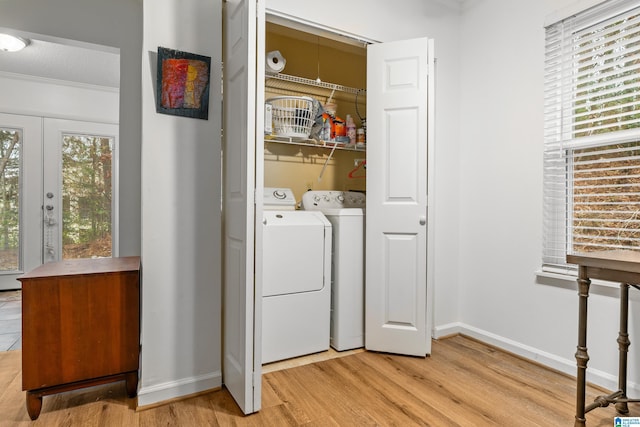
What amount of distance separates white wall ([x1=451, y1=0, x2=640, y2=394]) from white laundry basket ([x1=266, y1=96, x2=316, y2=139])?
123 cm

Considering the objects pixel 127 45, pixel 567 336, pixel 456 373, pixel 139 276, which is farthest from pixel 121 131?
pixel 567 336

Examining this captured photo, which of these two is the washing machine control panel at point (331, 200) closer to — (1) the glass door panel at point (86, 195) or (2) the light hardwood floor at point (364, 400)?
(2) the light hardwood floor at point (364, 400)

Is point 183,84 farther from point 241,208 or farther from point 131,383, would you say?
point 131,383

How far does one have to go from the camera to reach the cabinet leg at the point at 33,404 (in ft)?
5.15

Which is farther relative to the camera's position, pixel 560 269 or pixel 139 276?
pixel 560 269

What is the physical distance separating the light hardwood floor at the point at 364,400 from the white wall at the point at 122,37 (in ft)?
3.09

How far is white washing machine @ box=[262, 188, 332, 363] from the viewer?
216 centimetres

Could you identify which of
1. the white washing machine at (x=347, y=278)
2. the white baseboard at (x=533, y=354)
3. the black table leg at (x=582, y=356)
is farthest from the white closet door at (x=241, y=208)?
the white baseboard at (x=533, y=354)

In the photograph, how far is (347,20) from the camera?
2.32 meters

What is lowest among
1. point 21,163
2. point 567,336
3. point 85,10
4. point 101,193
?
point 567,336

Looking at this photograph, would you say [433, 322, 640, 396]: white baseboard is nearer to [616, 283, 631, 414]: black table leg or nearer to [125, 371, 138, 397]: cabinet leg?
[616, 283, 631, 414]: black table leg

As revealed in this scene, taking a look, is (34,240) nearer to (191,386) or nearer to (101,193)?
(101,193)

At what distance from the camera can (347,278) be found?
241 cm

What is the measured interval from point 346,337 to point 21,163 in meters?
4.33
